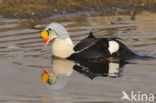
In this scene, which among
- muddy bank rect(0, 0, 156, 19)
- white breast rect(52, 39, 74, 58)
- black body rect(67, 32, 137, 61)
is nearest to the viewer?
black body rect(67, 32, 137, 61)

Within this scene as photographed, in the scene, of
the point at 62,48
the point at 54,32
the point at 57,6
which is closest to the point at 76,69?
the point at 62,48

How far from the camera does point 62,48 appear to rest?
13.5 meters

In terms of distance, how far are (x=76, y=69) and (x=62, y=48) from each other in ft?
4.21

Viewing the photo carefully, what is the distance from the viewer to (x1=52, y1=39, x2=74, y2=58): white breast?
13.4m

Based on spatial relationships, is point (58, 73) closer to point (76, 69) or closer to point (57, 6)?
point (76, 69)

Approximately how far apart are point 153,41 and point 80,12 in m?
7.28

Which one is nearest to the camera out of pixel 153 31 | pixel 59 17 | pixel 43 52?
pixel 43 52

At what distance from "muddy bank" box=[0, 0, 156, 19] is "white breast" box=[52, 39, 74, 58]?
292 inches

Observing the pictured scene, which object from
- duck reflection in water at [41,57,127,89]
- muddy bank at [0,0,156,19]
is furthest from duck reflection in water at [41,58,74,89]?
muddy bank at [0,0,156,19]

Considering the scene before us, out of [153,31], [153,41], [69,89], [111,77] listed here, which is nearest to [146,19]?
[153,31]

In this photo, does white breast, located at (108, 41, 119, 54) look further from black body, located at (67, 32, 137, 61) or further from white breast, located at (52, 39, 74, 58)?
white breast, located at (52, 39, 74, 58)

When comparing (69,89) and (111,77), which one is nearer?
(69,89)

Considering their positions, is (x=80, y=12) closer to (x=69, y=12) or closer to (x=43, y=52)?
(x=69, y=12)

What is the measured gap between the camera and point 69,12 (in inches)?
854
